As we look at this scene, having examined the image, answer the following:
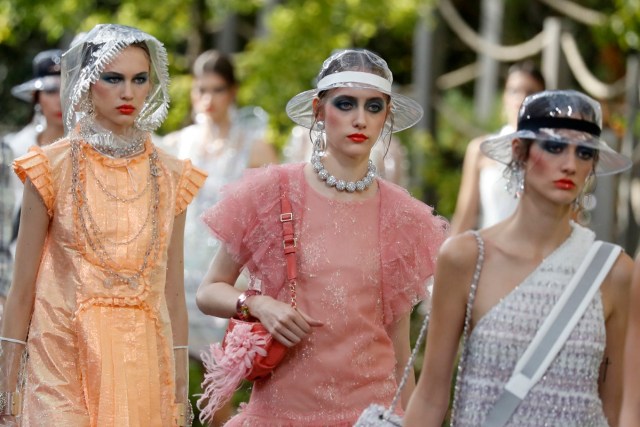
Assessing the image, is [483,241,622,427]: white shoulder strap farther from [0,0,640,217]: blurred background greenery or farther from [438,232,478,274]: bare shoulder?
[0,0,640,217]: blurred background greenery

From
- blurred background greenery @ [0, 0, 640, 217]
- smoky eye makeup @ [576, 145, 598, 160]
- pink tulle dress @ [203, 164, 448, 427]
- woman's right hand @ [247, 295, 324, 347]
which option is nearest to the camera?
smoky eye makeup @ [576, 145, 598, 160]

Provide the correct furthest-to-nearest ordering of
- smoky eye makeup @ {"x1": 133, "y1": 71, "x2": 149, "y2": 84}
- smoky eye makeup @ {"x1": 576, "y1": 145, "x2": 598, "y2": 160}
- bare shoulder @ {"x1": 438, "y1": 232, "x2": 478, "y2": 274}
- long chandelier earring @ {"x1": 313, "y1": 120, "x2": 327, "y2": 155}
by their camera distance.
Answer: smoky eye makeup @ {"x1": 133, "y1": 71, "x2": 149, "y2": 84} < long chandelier earring @ {"x1": 313, "y1": 120, "x2": 327, "y2": 155} < smoky eye makeup @ {"x1": 576, "y1": 145, "x2": 598, "y2": 160} < bare shoulder @ {"x1": 438, "y1": 232, "x2": 478, "y2": 274}

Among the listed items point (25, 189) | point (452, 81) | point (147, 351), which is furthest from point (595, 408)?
point (452, 81)

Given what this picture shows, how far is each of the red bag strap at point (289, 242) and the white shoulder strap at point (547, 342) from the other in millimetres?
1502

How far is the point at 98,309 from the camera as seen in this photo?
6.71 meters

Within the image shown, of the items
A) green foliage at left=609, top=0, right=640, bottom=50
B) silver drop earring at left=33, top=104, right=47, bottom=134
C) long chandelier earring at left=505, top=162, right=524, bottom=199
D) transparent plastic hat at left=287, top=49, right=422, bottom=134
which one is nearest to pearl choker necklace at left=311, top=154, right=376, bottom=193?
transparent plastic hat at left=287, top=49, right=422, bottom=134

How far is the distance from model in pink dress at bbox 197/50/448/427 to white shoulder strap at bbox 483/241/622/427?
1326mm

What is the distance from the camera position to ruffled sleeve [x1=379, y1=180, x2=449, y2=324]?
6.70 m

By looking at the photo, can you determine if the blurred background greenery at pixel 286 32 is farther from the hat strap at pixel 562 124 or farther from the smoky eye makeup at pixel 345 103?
the hat strap at pixel 562 124

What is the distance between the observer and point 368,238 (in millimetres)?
6695

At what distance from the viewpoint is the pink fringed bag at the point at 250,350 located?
6465 mm

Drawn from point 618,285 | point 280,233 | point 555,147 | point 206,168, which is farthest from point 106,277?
point 206,168

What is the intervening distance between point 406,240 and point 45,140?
3.38 metres

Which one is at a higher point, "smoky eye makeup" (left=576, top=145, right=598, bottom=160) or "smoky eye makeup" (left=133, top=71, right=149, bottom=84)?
"smoky eye makeup" (left=133, top=71, right=149, bottom=84)
